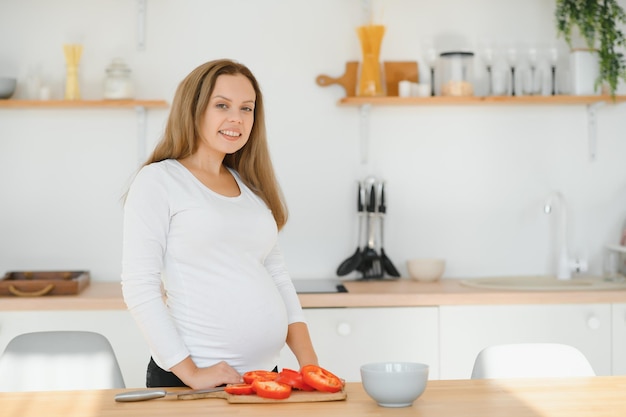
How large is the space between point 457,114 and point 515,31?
1.45ft

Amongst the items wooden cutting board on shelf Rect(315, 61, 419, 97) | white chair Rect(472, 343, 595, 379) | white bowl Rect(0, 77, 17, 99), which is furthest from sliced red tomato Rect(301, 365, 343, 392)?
white bowl Rect(0, 77, 17, 99)

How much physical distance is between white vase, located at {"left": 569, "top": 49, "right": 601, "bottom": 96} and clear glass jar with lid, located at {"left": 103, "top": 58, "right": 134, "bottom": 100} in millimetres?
1836

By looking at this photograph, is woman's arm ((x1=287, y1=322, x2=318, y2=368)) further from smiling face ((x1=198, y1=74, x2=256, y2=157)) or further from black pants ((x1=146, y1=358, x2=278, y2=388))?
smiling face ((x1=198, y1=74, x2=256, y2=157))

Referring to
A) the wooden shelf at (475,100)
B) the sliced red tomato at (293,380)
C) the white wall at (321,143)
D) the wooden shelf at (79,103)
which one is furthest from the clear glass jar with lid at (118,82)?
the sliced red tomato at (293,380)

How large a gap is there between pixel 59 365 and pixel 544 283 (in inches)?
86.6

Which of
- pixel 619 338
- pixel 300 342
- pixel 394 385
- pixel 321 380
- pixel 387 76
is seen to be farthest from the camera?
pixel 387 76

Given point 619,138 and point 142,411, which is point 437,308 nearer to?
point 619,138

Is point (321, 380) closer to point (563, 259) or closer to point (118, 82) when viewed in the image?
point (118, 82)

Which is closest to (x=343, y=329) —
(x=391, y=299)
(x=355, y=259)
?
(x=391, y=299)

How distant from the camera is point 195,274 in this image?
6.75 ft

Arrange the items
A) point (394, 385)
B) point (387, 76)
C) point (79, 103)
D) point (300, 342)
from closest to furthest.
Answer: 1. point (394, 385)
2. point (300, 342)
3. point (79, 103)
4. point (387, 76)

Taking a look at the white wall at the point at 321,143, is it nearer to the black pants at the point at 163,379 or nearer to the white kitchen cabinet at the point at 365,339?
the white kitchen cabinet at the point at 365,339

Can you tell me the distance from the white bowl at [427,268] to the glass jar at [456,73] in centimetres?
69

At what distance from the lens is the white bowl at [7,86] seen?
3574mm
